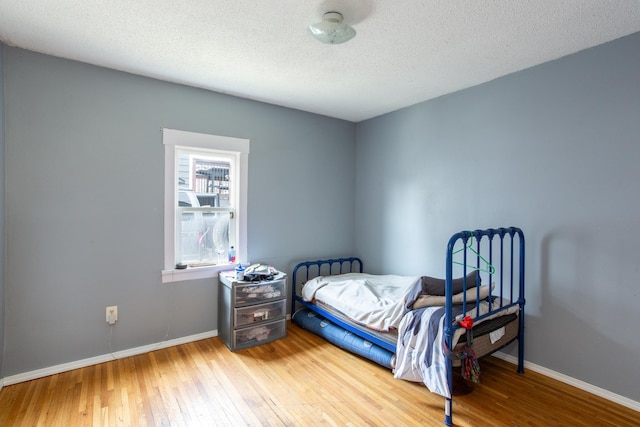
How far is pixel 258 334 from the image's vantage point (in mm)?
3010

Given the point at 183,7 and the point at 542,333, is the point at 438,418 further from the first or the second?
the point at 183,7

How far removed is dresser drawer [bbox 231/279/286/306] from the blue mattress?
44cm

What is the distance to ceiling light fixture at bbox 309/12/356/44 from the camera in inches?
72.1

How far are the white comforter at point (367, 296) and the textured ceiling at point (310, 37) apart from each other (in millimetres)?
1702

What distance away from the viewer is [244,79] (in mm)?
2816

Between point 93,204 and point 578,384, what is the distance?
390cm

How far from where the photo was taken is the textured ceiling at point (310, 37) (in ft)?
5.90

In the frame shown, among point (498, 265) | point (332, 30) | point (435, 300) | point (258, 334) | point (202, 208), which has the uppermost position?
point (332, 30)

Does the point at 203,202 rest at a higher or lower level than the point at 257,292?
higher

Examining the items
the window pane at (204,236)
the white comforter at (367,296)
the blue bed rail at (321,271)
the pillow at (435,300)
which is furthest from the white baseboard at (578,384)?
the window pane at (204,236)

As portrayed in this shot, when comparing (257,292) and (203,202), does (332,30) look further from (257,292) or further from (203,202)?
(257,292)

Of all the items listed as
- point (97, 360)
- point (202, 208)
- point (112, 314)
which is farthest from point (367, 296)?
point (97, 360)

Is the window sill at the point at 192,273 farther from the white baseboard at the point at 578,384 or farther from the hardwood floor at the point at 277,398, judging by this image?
the white baseboard at the point at 578,384

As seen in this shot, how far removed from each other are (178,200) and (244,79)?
1263 millimetres
